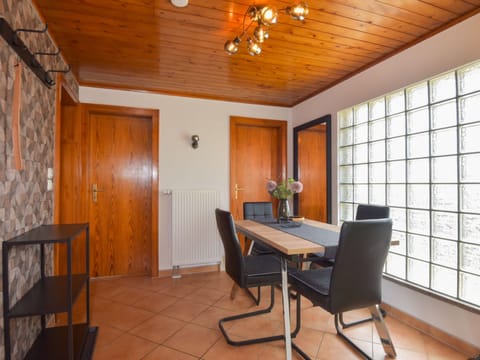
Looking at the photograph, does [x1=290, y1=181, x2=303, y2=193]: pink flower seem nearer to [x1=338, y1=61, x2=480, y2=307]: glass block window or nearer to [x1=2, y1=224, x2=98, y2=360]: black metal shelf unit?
[x1=338, y1=61, x2=480, y2=307]: glass block window

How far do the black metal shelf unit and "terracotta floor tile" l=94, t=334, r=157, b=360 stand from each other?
8 cm

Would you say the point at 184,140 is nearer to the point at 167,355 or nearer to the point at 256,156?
the point at 256,156

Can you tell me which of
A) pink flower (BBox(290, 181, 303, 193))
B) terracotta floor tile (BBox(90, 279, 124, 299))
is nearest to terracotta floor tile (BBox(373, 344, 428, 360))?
pink flower (BBox(290, 181, 303, 193))

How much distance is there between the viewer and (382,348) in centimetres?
187

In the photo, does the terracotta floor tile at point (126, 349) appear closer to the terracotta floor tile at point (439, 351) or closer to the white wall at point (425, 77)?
the terracotta floor tile at point (439, 351)

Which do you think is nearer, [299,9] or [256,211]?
[299,9]

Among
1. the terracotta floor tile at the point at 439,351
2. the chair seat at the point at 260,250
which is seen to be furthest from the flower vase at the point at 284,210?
the terracotta floor tile at the point at 439,351

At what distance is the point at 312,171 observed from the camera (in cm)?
395

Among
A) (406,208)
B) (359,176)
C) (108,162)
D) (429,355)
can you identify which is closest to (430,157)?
(406,208)

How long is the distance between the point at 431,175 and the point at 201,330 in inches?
82.5

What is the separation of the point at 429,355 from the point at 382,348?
278 mm

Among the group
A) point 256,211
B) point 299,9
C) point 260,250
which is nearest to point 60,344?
point 260,250

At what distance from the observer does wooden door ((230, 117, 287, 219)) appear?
379cm

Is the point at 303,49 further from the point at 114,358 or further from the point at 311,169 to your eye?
the point at 114,358
